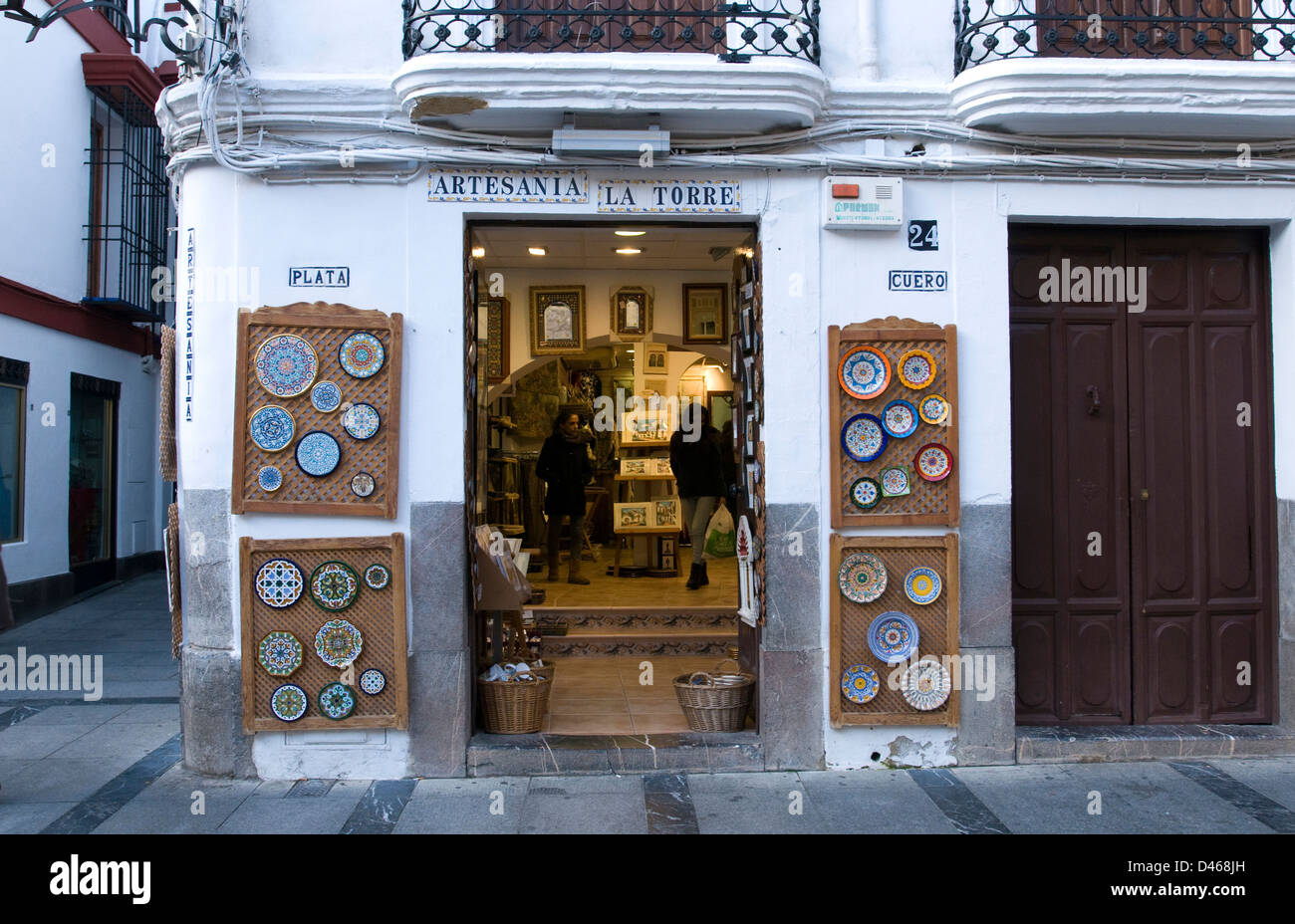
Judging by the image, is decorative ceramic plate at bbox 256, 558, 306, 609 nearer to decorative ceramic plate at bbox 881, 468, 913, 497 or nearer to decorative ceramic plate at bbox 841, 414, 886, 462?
decorative ceramic plate at bbox 841, 414, 886, 462

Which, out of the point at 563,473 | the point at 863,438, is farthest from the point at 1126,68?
the point at 563,473

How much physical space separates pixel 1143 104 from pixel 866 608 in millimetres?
3115

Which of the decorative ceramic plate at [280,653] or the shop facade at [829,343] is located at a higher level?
the shop facade at [829,343]

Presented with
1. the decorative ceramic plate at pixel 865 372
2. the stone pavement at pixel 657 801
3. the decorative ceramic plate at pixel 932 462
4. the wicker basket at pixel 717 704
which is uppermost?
the decorative ceramic plate at pixel 865 372

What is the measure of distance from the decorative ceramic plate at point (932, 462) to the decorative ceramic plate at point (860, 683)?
3.67 feet

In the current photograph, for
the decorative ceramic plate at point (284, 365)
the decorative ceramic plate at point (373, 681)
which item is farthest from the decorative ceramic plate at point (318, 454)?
the decorative ceramic plate at point (373, 681)

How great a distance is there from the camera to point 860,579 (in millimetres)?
5945

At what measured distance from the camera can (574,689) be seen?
7.40m

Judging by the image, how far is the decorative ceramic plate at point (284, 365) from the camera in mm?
5742

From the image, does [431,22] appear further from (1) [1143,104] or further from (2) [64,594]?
(2) [64,594]

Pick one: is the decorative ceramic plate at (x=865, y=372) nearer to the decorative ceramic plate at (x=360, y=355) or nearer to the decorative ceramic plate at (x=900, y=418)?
the decorative ceramic plate at (x=900, y=418)

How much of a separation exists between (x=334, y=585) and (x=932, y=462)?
3.35 m

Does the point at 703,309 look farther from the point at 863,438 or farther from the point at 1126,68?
the point at 1126,68
